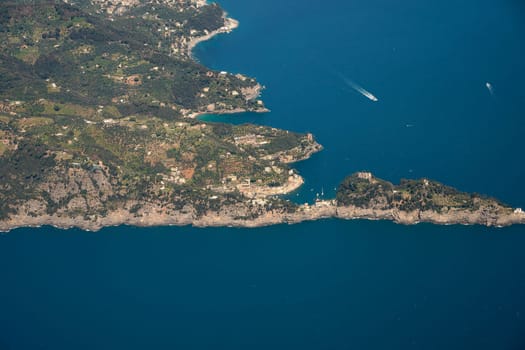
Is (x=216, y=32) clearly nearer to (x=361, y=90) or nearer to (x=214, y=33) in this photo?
(x=214, y=33)

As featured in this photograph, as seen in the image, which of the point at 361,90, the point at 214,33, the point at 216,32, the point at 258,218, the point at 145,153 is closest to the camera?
the point at 258,218

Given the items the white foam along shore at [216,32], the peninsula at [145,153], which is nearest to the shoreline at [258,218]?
the peninsula at [145,153]

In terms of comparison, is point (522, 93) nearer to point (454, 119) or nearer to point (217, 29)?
point (454, 119)

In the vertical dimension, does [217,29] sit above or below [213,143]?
above

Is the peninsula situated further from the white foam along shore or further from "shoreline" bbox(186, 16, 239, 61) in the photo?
the white foam along shore

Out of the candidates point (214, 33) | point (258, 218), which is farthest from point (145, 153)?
point (214, 33)

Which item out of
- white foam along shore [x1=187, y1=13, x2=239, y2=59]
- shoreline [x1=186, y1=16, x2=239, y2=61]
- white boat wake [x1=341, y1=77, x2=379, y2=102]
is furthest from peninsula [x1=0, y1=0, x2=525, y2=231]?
white foam along shore [x1=187, y1=13, x2=239, y2=59]

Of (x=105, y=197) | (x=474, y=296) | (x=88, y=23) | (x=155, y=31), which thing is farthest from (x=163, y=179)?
(x=155, y=31)

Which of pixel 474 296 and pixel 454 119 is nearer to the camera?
pixel 474 296
